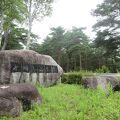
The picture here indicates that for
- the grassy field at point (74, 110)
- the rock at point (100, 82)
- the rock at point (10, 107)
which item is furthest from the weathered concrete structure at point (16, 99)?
the rock at point (100, 82)

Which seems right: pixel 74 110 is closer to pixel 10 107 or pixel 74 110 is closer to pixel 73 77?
pixel 10 107

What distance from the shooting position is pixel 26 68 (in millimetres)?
8477

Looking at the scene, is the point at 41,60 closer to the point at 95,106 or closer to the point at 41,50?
the point at 95,106

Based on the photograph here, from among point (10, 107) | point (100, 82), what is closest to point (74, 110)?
point (10, 107)

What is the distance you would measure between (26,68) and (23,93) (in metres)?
3.14

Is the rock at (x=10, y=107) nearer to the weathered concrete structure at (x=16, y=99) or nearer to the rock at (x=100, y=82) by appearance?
the weathered concrete structure at (x=16, y=99)

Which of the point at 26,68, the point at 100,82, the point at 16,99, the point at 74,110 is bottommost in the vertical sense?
the point at 74,110

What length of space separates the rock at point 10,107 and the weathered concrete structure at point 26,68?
2.73m

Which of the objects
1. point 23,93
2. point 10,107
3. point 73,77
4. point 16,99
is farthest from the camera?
point 73,77

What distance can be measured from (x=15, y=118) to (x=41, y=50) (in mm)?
27168

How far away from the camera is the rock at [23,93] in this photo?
507cm

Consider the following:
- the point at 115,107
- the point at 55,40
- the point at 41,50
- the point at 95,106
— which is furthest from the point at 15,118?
the point at 41,50

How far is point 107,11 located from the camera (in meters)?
19.9

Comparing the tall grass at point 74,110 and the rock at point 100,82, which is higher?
the rock at point 100,82
